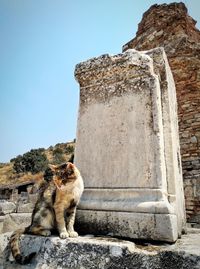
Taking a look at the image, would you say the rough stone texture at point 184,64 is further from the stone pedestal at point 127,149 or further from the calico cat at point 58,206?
the calico cat at point 58,206

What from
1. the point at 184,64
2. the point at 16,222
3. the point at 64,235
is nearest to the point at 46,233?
the point at 64,235

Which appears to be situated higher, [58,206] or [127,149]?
[127,149]

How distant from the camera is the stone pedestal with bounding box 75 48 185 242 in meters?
1.82

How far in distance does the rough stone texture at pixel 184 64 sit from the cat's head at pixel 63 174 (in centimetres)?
496

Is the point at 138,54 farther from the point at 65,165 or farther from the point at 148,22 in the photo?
the point at 148,22

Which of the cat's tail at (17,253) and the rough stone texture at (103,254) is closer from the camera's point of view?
the rough stone texture at (103,254)

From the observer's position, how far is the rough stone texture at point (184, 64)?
6.31 meters

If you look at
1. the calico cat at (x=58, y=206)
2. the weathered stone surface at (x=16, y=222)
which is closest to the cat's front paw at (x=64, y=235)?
the calico cat at (x=58, y=206)

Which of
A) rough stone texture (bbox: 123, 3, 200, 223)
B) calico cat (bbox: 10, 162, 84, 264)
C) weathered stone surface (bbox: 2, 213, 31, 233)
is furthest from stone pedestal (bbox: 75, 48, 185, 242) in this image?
rough stone texture (bbox: 123, 3, 200, 223)

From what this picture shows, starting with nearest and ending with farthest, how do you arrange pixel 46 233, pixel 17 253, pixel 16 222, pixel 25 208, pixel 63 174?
1. pixel 17 253
2. pixel 46 233
3. pixel 63 174
4. pixel 16 222
5. pixel 25 208

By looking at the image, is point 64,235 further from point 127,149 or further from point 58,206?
point 127,149

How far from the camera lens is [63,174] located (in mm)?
2059

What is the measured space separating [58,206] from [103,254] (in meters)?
0.56

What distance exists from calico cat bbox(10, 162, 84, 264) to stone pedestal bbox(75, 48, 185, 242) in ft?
0.56
